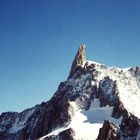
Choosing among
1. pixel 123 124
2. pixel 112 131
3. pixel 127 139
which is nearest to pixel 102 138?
pixel 112 131

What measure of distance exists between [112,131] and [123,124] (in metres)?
23.2

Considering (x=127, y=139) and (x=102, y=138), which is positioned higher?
(x=102, y=138)

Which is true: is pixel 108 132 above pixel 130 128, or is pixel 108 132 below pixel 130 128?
above

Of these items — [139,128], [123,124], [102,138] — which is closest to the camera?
[139,128]

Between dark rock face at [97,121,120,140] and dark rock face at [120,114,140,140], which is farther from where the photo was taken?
dark rock face at [97,121,120,140]

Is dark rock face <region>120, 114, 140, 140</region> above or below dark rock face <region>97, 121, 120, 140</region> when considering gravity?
below

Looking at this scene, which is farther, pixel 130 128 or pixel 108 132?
pixel 108 132

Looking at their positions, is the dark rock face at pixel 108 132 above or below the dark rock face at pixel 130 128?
above

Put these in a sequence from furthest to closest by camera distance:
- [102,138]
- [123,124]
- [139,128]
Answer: [102,138], [123,124], [139,128]

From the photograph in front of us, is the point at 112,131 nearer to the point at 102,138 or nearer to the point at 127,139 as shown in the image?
the point at 102,138

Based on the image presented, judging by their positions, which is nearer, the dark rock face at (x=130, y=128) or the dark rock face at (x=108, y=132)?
the dark rock face at (x=130, y=128)

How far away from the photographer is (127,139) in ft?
404

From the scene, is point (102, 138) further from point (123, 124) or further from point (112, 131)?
point (123, 124)

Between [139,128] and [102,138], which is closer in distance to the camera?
[139,128]
